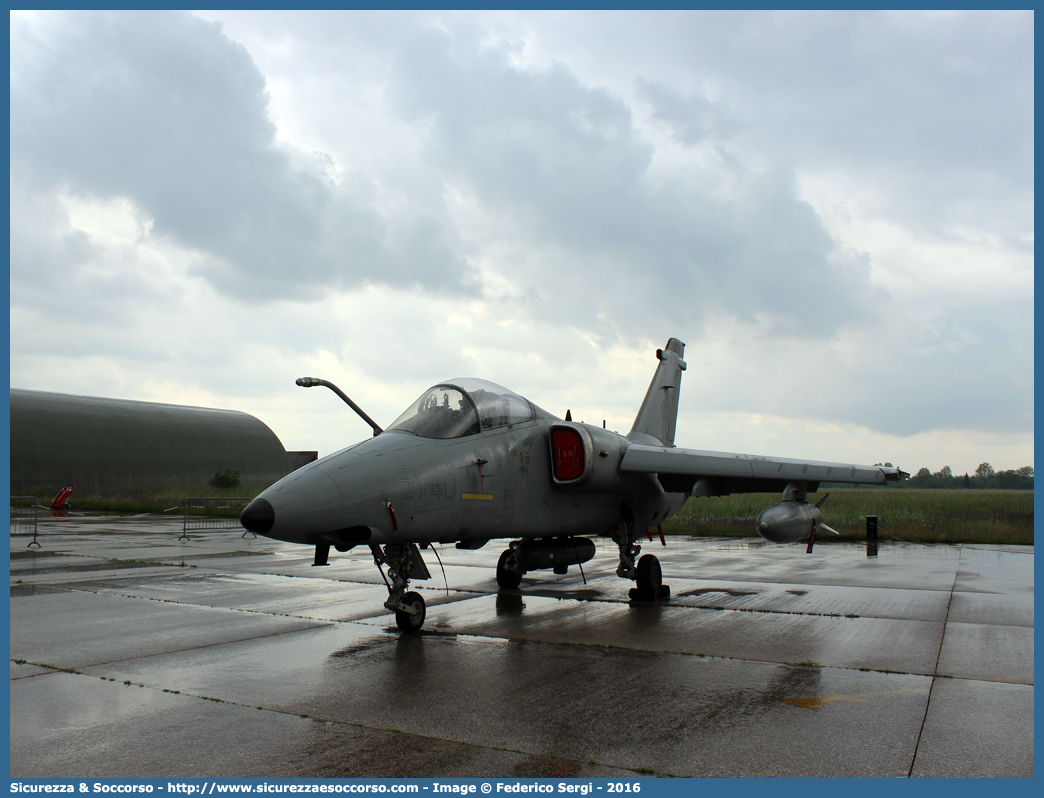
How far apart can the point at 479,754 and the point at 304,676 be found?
227 cm

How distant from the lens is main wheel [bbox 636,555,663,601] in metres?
10.2

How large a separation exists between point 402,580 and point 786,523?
5632 mm

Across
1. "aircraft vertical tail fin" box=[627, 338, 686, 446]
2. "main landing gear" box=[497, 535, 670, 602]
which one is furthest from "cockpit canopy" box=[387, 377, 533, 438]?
"aircraft vertical tail fin" box=[627, 338, 686, 446]

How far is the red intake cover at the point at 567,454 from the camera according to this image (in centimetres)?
904

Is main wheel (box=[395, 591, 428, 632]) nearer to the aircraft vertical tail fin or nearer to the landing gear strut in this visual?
the landing gear strut

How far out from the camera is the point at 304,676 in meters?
5.84

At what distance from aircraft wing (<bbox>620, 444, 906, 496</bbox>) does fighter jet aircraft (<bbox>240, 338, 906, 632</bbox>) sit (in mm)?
21

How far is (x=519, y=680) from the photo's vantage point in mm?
5840

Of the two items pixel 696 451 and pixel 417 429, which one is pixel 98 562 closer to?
pixel 417 429

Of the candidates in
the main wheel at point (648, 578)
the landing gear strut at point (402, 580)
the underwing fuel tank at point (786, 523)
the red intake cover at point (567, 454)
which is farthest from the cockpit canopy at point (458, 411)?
the underwing fuel tank at point (786, 523)

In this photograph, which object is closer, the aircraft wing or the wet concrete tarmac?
the wet concrete tarmac

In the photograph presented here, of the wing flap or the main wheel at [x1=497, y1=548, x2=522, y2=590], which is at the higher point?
the wing flap

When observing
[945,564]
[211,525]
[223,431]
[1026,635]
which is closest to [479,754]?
[1026,635]

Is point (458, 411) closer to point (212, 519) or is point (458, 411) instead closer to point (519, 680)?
point (519, 680)
